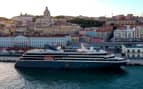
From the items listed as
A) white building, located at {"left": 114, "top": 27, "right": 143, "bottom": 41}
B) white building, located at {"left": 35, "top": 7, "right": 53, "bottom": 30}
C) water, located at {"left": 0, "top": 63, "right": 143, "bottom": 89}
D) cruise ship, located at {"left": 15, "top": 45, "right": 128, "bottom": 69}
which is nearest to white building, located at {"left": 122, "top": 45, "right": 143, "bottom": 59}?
cruise ship, located at {"left": 15, "top": 45, "right": 128, "bottom": 69}

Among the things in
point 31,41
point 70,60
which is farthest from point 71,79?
point 31,41

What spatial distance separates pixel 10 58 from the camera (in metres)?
32.2

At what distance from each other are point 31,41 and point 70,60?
15.9 m

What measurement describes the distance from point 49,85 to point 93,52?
7442mm

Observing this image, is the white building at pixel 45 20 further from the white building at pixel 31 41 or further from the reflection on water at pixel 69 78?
the reflection on water at pixel 69 78

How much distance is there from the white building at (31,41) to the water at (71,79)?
1455 centimetres

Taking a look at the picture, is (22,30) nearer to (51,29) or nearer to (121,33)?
(51,29)

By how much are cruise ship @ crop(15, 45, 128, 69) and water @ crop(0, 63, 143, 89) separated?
82 centimetres

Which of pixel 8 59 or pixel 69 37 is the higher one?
pixel 69 37

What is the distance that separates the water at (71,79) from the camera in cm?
2020

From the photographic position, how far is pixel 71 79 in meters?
22.6

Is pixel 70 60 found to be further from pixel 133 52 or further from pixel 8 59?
pixel 8 59

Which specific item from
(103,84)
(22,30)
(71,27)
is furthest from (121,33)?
(103,84)

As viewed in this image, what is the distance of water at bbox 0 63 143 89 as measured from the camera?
20.2 metres
